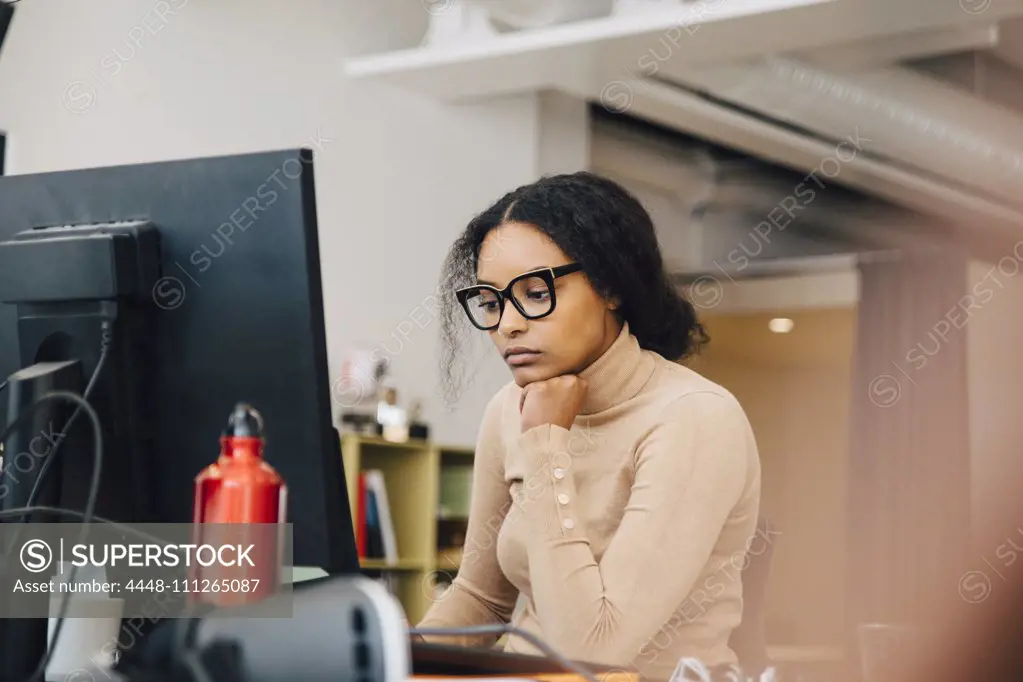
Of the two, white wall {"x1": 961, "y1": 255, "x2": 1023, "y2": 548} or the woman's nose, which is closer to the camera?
the woman's nose

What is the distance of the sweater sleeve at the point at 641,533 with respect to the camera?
150cm

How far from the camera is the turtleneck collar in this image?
5.69 ft

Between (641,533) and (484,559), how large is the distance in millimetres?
370

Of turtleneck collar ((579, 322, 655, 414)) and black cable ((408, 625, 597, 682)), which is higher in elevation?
turtleneck collar ((579, 322, 655, 414))

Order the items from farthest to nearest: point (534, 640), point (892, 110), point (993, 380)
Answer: point (993, 380) < point (892, 110) < point (534, 640)

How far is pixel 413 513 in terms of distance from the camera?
4.85 metres

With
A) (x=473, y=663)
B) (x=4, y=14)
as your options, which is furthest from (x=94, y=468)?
(x=4, y=14)

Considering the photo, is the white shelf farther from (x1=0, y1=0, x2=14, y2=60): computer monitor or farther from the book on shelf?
(x1=0, y1=0, x2=14, y2=60): computer monitor

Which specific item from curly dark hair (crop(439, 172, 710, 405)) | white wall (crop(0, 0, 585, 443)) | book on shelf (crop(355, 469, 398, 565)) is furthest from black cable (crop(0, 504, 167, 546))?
book on shelf (crop(355, 469, 398, 565))

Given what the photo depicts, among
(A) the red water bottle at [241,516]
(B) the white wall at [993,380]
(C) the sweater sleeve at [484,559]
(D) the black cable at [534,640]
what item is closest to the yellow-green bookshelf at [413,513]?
(C) the sweater sleeve at [484,559]

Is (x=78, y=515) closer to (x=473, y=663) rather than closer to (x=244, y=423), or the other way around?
(x=244, y=423)

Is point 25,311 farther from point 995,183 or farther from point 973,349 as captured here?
point 973,349

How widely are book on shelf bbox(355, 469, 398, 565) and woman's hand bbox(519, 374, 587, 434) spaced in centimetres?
297

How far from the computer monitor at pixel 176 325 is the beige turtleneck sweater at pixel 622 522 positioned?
1.18ft
